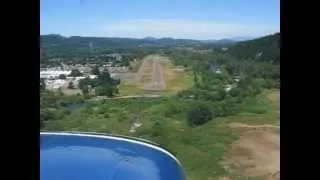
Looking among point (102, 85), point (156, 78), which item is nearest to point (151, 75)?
point (156, 78)

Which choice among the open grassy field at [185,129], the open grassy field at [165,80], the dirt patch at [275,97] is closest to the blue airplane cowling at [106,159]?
the open grassy field at [185,129]

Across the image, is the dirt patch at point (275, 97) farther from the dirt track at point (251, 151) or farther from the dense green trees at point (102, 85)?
the dense green trees at point (102, 85)

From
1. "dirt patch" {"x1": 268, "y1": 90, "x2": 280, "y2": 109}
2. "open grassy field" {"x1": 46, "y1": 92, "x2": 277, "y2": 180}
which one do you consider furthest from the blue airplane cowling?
"dirt patch" {"x1": 268, "y1": 90, "x2": 280, "y2": 109}

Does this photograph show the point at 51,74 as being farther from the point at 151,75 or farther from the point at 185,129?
the point at 185,129

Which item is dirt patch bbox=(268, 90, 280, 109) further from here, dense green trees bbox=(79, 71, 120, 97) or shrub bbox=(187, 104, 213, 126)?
dense green trees bbox=(79, 71, 120, 97)

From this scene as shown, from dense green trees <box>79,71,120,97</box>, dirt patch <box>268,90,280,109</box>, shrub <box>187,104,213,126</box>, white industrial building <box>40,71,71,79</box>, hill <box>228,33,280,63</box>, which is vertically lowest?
shrub <box>187,104,213,126</box>
